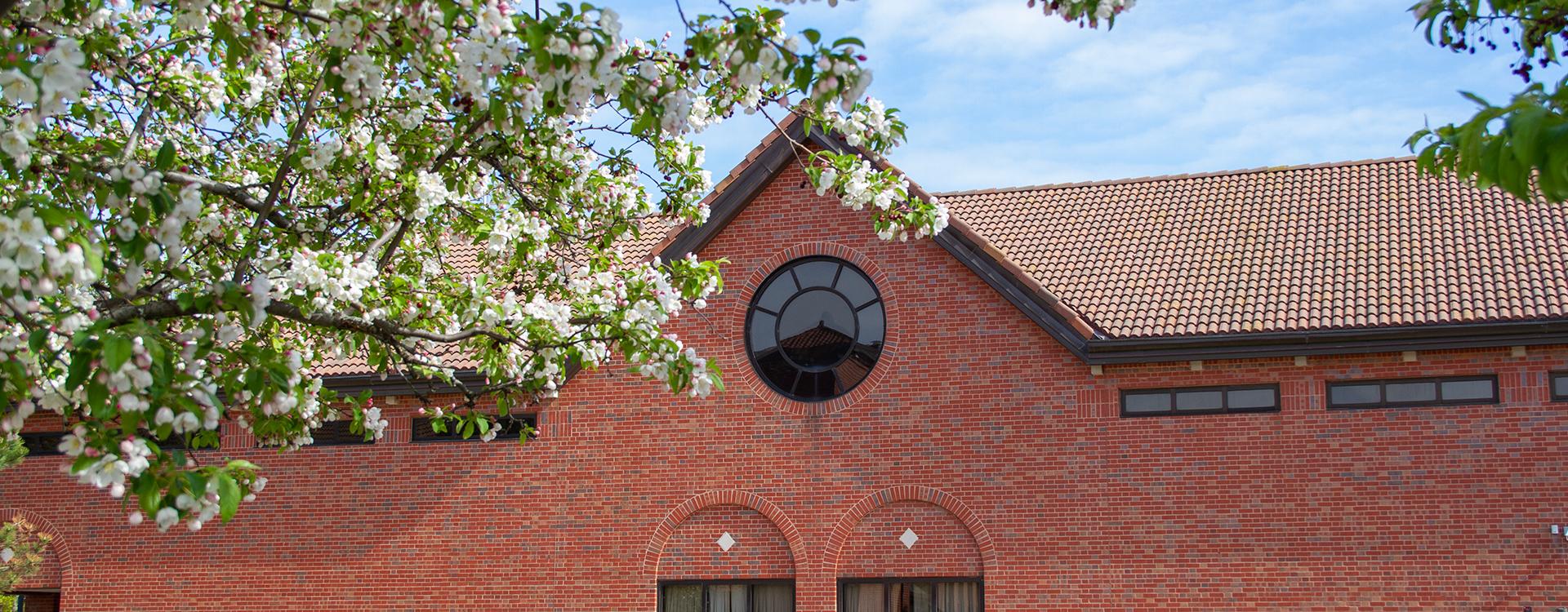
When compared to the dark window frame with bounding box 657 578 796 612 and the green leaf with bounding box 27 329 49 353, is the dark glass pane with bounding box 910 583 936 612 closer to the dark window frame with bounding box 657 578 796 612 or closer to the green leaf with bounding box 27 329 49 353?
the dark window frame with bounding box 657 578 796 612

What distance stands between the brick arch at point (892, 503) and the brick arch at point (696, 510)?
0.62m

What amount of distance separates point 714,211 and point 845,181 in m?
8.71

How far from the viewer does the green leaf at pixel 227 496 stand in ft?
18.5

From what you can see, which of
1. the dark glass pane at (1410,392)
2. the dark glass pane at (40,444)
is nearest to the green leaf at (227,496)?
the dark glass pane at (1410,392)

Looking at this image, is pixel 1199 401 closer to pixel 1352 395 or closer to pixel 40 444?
pixel 1352 395

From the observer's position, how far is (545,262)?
1093cm

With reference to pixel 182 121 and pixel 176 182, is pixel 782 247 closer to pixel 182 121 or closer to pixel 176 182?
pixel 182 121

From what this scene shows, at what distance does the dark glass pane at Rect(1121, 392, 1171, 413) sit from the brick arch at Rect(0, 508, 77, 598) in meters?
14.1

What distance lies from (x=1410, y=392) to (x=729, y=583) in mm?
8159

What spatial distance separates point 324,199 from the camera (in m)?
9.71

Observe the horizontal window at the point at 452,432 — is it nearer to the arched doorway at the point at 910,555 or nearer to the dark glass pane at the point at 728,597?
the dark glass pane at the point at 728,597

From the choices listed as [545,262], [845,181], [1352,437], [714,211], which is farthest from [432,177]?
[1352,437]

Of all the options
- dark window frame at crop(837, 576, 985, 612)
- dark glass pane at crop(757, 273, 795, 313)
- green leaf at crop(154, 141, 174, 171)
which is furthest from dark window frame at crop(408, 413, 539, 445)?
green leaf at crop(154, 141, 174, 171)

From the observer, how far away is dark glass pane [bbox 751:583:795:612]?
57.3 ft
